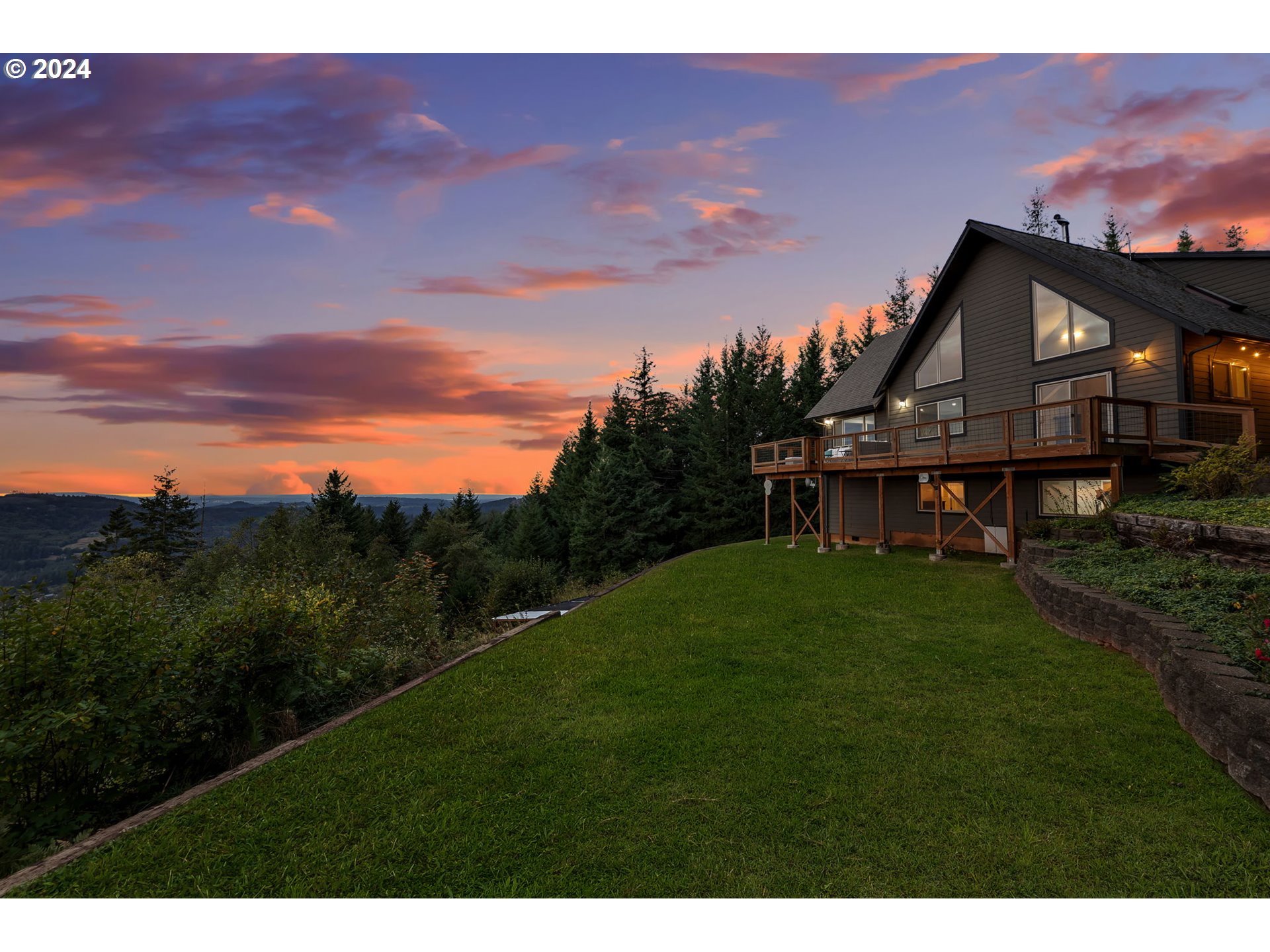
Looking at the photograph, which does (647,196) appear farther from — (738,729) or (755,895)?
(755,895)

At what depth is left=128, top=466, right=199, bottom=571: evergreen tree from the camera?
4297 cm

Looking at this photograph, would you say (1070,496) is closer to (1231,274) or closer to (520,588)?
(1231,274)

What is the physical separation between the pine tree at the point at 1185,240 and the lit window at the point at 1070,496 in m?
32.9

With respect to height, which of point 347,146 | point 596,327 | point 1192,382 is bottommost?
point 1192,382

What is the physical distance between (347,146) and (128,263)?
726 centimetres

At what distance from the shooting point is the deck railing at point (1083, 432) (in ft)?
37.9

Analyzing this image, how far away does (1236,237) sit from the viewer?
33.8 metres

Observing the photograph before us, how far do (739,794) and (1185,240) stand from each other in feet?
161

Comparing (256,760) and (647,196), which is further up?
(647,196)

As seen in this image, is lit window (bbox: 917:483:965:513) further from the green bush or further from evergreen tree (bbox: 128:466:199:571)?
evergreen tree (bbox: 128:466:199:571)

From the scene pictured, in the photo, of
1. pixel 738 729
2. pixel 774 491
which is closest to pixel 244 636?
pixel 738 729

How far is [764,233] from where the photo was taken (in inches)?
717

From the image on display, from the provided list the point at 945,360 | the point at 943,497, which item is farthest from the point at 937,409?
the point at 943,497

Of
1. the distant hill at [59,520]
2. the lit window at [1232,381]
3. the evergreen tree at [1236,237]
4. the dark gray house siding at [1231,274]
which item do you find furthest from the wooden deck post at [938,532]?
the distant hill at [59,520]
